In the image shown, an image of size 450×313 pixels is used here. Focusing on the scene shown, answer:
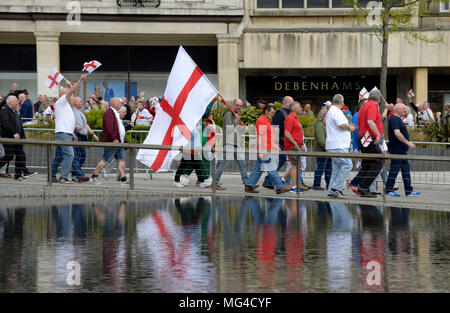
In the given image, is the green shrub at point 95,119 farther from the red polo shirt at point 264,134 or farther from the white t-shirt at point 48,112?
the red polo shirt at point 264,134

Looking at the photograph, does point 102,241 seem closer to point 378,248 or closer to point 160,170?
→ point 378,248

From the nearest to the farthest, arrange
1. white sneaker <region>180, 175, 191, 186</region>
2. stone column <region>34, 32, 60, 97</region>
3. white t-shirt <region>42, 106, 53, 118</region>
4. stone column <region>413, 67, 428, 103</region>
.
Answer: white sneaker <region>180, 175, 191, 186</region>
white t-shirt <region>42, 106, 53, 118</region>
stone column <region>34, 32, 60, 97</region>
stone column <region>413, 67, 428, 103</region>

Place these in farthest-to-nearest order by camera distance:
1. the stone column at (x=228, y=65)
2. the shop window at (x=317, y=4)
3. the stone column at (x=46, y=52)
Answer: the shop window at (x=317, y=4)
the stone column at (x=228, y=65)
the stone column at (x=46, y=52)

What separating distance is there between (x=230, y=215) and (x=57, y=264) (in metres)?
5.68

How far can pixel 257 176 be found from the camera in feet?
62.0

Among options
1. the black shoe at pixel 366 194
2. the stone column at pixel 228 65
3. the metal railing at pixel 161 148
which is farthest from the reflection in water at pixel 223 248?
the stone column at pixel 228 65

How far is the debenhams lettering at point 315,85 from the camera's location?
1587 inches

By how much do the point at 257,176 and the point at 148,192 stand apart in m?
2.15

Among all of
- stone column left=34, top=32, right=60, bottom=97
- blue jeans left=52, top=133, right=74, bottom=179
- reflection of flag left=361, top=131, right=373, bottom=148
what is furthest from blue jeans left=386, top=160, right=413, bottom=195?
stone column left=34, top=32, right=60, bottom=97

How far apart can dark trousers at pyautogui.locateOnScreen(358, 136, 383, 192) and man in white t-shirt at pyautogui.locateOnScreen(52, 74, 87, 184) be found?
551cm

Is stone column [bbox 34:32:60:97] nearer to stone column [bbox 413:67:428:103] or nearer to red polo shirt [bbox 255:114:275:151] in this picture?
stone column [bbox 413:67:428:103]

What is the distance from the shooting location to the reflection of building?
3684 centimetres

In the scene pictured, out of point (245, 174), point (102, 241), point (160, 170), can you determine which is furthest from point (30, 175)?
point (102, 241)

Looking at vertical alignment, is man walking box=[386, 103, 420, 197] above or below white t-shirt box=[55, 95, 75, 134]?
below
